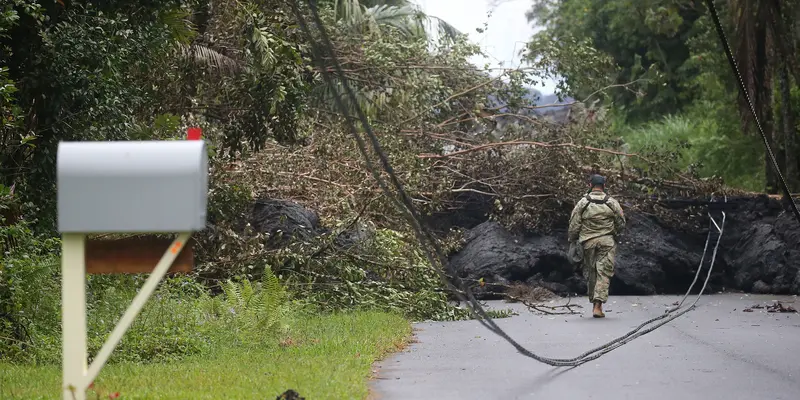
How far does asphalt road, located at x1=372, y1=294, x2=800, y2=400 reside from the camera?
8.86 meters

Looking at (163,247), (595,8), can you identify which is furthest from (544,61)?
→ (595,8)

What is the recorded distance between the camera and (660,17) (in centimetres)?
3384

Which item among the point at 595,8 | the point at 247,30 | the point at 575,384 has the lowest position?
the point at 575,384

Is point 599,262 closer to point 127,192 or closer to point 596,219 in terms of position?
point 596,219

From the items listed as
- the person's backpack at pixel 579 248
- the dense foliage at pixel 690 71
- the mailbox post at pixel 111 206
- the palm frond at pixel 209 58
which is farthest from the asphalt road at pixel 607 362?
the dense foliage at pixel 690 71

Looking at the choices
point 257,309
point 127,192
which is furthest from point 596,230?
point 127,192

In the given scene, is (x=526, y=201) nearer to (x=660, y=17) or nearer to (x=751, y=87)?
(x=751, y=87)

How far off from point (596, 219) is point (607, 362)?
6.88 meters

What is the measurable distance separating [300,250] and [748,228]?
1005 cm

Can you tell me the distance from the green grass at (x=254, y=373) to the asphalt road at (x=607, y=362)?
31 cm

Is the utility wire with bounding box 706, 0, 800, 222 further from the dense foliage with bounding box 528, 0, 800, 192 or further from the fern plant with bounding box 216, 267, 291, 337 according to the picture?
the dense foliage with bounding box 528, 0, 800, 192

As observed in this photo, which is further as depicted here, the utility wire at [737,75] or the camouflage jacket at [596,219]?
the camouflage jacket at [596,219]

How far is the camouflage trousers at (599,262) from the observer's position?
16844 millimetres

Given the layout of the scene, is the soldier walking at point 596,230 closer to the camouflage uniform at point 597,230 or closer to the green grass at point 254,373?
the camouflage uniform at point 597,230
